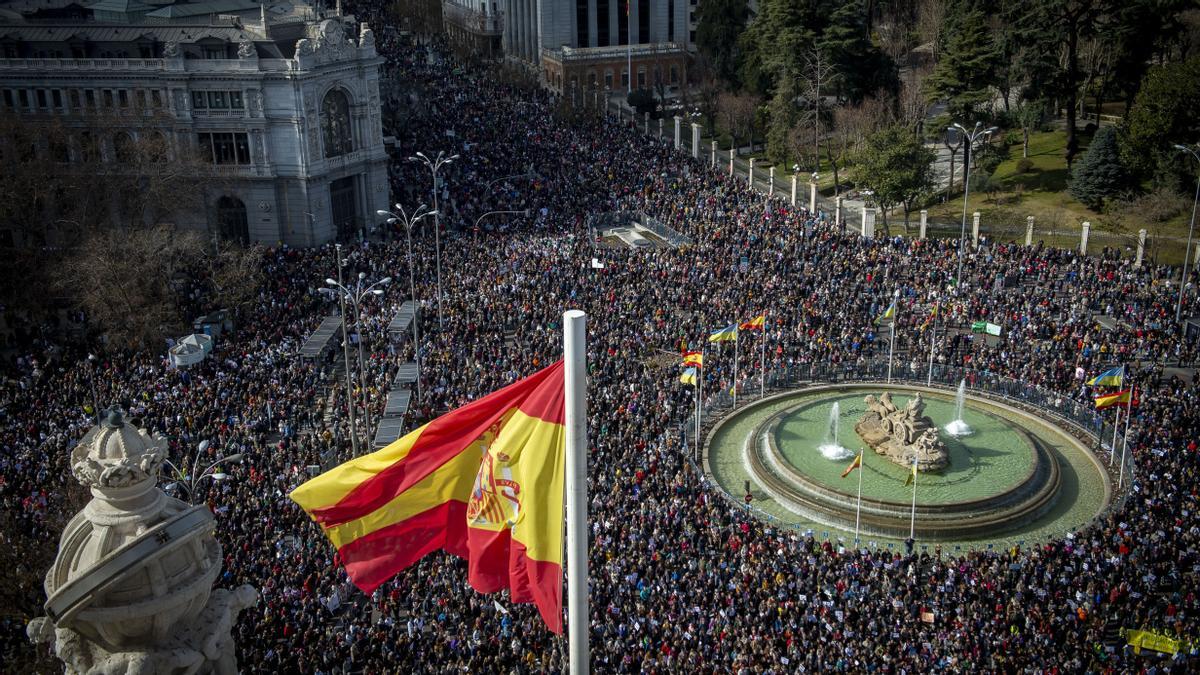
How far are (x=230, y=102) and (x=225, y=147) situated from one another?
2585 mm

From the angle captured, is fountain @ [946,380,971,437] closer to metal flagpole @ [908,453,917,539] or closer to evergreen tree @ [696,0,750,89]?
metal flagpole @ [908,453,917,539]

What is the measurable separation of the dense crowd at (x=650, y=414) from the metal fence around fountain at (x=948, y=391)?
1.83ft

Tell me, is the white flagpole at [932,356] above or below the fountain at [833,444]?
above

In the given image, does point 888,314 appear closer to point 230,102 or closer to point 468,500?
→ point 468,500

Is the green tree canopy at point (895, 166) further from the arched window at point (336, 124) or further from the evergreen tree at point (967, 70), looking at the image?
the arched window at point (336, 124)

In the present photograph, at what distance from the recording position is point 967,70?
2687 inches

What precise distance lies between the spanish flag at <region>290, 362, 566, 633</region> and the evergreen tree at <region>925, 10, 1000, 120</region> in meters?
60.1

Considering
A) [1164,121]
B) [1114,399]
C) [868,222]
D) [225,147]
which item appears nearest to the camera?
[1114,399]

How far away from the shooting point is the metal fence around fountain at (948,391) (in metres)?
37.7

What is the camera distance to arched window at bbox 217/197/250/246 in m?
65.1

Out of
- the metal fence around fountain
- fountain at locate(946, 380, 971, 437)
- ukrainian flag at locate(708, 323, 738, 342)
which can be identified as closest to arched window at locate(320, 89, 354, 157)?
ukrainian flag at locate(708, 323, 738, 342)

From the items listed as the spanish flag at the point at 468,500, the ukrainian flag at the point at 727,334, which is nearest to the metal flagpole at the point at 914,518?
the ukrainian flag at the point at 727,334

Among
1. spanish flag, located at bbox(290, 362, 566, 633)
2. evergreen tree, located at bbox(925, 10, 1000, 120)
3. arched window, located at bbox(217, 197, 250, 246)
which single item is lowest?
arched window, located at bbox(217, 197, 250, 246)

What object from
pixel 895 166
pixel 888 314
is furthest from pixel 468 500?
pixel 895 166
